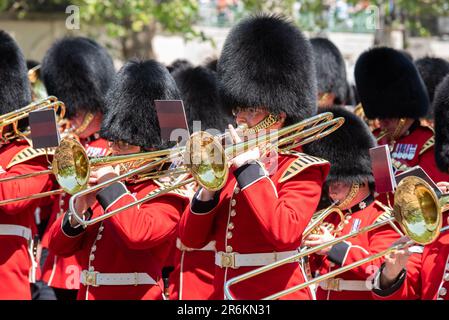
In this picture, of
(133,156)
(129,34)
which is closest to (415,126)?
(133,156)

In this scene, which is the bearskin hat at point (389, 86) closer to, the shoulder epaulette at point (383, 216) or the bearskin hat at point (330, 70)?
the bearskin hat at point (330, 70)

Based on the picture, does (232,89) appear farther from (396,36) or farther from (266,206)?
(396,36)

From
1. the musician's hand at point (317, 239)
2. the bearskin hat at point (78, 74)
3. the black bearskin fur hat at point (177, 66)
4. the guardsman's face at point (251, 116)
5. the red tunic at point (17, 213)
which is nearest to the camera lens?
the guardsman's face at point (251, 116)

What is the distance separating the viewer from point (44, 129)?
4.25 meters

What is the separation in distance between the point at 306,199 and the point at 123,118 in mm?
1109

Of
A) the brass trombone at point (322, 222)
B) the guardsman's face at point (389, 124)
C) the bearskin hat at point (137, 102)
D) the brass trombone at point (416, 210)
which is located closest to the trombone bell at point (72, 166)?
the bearskin hat at point (137, 102)

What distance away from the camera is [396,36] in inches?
676

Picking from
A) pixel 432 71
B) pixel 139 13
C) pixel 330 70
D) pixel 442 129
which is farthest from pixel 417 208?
pixel 139 13

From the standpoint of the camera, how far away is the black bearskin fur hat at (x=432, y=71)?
22.2ft

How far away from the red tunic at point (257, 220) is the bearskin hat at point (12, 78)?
5.44ft

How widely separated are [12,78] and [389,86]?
234 cm

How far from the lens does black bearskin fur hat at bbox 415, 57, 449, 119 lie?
6.76 metres

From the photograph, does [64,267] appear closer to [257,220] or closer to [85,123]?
[85,123]

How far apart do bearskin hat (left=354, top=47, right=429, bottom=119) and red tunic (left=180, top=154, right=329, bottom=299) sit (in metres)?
2.36
